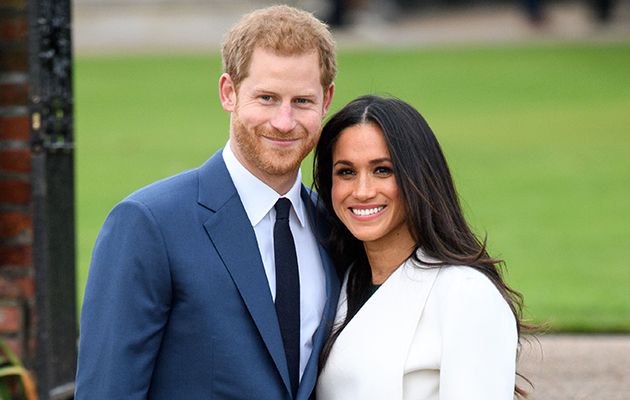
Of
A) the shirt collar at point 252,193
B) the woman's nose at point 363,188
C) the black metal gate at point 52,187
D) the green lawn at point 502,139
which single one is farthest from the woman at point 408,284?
the green lawn at point 502,139

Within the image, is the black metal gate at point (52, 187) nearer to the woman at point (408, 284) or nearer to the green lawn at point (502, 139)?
the woman at point (408, 284)

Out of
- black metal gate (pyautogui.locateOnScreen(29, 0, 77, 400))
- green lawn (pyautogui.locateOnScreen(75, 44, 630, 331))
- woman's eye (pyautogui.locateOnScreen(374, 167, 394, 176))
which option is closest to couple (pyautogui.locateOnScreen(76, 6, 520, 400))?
woman's eye (pyautogui.locateOnScreen(374, 167, 394, 176))

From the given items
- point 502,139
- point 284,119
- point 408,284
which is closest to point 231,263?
point 284,119

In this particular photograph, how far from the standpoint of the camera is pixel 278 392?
3.56 m

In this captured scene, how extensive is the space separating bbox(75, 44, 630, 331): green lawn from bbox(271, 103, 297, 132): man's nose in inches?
144

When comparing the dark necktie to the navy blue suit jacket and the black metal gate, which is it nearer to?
the navy blue suit jacket

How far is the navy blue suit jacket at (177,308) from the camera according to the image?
3406mm

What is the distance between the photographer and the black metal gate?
16.4 ft

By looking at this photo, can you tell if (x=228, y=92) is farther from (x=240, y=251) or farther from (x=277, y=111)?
(x=240, y=251)

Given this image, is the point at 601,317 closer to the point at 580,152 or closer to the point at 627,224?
the point at 627,224

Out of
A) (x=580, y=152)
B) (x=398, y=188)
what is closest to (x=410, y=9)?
(x=580, y=152)

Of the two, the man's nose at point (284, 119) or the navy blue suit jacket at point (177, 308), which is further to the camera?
the man's nose at point (284, 119)

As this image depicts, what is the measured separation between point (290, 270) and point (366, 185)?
1.12 ft

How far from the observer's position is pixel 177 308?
11.4 feet
